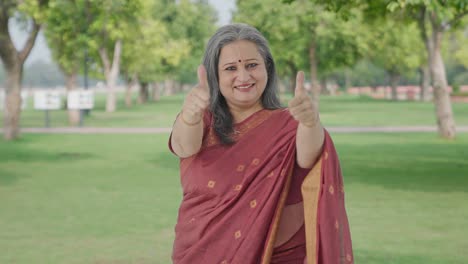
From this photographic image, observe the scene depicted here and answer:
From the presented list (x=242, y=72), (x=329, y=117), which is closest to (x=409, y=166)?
(x=242, y=72)

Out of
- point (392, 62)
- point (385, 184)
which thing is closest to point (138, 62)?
point (392, 62)

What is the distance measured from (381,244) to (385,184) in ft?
14.9

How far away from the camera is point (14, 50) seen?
2197 centimetres

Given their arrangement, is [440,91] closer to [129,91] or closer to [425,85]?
[129,91]

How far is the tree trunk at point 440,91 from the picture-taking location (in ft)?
68.1

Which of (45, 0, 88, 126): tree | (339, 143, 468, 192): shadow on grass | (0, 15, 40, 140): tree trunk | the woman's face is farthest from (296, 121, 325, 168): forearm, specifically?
(45, 0, 88, 126): tree

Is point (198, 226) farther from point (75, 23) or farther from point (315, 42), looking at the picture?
point (315, 42)

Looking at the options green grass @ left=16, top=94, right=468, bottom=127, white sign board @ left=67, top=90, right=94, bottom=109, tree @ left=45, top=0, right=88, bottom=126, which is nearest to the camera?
white sign board @ left=67, top=90, right=94, bottom=109

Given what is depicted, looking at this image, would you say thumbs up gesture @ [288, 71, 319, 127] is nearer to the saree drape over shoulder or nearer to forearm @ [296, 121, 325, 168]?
forearm @ [296, 121, 325, 168]

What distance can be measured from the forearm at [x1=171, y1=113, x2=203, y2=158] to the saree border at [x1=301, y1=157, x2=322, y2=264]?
0.49 meters

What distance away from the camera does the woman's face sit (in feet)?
11.4

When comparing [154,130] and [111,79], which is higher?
[111,79]

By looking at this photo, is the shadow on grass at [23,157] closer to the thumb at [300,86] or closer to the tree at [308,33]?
the thumb at [300,86]

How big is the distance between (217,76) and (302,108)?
21.9 inches
